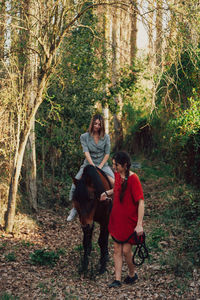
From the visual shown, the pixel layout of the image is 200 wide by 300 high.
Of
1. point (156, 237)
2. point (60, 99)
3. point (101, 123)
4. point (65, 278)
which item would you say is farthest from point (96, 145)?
point (60, 99)

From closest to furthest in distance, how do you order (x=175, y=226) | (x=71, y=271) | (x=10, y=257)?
(x=71, y=271) → (x=10, y=257) → (x=175, y=226)

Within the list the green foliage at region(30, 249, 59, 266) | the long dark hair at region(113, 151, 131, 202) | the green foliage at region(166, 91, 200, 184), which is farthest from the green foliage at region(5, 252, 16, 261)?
the green foliage at region(166, 91, 200, 184)

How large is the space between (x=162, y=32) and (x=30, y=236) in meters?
5.15

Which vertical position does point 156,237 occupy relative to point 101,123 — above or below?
below

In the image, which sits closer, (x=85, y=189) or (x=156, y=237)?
(x=85, y=189)

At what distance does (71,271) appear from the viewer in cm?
572

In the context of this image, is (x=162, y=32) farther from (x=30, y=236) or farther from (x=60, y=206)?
(x=60, y=206)

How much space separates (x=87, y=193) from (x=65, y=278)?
154 cm

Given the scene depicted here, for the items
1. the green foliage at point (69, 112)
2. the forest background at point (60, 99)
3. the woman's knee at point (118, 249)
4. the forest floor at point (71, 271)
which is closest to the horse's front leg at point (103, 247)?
the forest floor at point (71, 271)

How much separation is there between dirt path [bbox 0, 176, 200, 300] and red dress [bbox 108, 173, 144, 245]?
2.79 ft

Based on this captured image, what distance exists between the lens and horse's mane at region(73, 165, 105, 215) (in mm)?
4955

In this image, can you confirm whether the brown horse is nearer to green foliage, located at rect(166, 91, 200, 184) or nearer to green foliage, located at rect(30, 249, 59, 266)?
green foliage, located at rect(30, 249, 59, 266)

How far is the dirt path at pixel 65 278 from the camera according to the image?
4762 mm

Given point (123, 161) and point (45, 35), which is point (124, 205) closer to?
point (123, 161)
